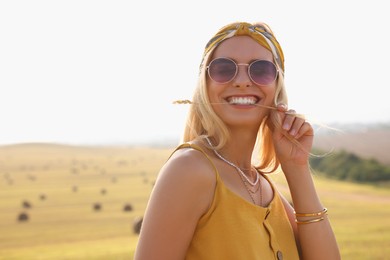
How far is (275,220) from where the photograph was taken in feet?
9.59

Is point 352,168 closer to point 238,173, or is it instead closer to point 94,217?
point 94,217

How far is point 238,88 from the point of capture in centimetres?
293

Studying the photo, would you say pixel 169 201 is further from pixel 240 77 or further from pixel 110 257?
pixel 110 257

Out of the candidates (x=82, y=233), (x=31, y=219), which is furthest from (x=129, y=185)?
(x=82, y=233)

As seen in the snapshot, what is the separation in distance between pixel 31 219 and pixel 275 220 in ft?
78.8

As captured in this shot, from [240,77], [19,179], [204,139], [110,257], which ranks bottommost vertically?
[19,179]

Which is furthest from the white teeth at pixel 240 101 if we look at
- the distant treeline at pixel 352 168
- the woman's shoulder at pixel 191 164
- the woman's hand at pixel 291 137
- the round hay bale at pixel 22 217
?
the distant treeline at pixel 352 168

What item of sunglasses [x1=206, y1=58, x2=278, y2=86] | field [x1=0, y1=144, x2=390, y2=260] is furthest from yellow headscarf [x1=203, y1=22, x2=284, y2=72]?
field [x1=0, y1=144, x2=390, y2=260]

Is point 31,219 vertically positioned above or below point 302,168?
below

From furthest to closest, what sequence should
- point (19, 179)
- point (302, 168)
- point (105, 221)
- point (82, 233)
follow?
point (19, 179) → point (105, 221) → point (82, 233) → point (302, 168)

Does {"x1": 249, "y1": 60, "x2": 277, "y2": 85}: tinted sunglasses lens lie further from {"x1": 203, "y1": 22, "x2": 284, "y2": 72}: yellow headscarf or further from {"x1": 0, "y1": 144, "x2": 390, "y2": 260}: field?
{"x1": 0, "y1": 144, "x2": 390, "y2": 260}: field

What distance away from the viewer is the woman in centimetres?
245

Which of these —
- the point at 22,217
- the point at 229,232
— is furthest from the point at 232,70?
the point at 22,217

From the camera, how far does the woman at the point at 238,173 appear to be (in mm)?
2451
